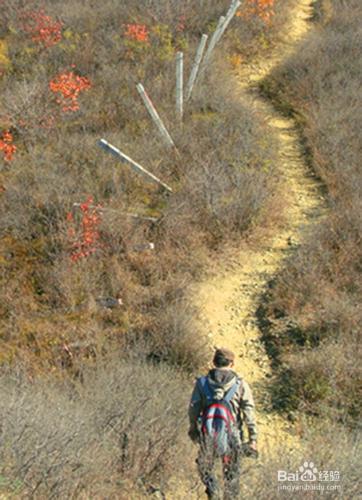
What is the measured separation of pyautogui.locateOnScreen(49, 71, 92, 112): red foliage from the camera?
12.0m

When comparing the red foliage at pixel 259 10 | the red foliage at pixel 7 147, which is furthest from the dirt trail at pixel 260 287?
the red foliage at pixel 259 10

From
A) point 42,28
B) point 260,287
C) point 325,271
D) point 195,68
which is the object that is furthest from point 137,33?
point 325,271

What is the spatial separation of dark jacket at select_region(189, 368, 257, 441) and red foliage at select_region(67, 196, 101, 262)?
393cm

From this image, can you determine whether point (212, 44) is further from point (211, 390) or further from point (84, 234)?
point (211, 390)

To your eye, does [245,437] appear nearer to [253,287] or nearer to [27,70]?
[253,287]

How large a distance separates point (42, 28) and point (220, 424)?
12565 millimetres

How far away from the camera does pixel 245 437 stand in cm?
648

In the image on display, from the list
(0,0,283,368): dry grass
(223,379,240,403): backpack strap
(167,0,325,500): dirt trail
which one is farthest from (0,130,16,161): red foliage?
(223,379,240,403): backpack strap

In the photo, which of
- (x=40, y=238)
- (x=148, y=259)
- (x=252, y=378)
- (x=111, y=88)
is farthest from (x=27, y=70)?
(x=252, y=378)

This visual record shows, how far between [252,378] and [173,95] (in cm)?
710

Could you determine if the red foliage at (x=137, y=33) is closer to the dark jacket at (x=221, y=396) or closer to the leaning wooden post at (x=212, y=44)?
the leaning wooden post at (x=212, y=44)

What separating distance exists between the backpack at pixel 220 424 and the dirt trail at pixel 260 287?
0.75 metres

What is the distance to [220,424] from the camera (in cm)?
→ 499

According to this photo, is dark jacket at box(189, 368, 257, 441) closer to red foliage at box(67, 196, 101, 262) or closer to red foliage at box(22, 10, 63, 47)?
red foliage at box(67, 196, 101, 262)
